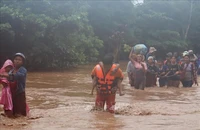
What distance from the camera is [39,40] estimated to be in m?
22.1

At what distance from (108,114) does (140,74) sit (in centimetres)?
511

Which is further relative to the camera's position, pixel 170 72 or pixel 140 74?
pixel 170 72

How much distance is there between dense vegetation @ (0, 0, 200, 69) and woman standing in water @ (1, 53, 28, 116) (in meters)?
12.4

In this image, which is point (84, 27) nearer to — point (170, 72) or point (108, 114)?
point (170, 72)

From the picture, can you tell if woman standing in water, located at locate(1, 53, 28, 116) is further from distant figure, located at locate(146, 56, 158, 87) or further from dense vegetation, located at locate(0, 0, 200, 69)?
dense vegetation, located at locate(0, 0, 200, 69)

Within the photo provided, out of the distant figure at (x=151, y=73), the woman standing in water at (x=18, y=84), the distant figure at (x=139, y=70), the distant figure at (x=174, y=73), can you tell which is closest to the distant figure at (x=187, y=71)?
the distant figure at (x=174, y=73)

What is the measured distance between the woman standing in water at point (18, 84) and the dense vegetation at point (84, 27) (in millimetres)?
12394

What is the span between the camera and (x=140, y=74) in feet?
41.4

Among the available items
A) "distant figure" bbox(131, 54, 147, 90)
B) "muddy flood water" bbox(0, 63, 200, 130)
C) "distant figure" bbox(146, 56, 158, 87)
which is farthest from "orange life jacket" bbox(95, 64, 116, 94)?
"distant figure" bbox(146, 56, 158, 87)

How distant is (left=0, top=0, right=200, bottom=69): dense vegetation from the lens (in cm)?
2078

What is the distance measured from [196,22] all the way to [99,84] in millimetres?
34764

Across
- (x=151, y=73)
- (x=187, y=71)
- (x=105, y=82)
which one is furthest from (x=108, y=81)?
(x=187, y=71)

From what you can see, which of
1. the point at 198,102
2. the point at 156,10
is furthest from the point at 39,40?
the point at 156,10

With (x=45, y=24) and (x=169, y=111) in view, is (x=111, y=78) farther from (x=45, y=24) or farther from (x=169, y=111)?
(x=45, y=24)
